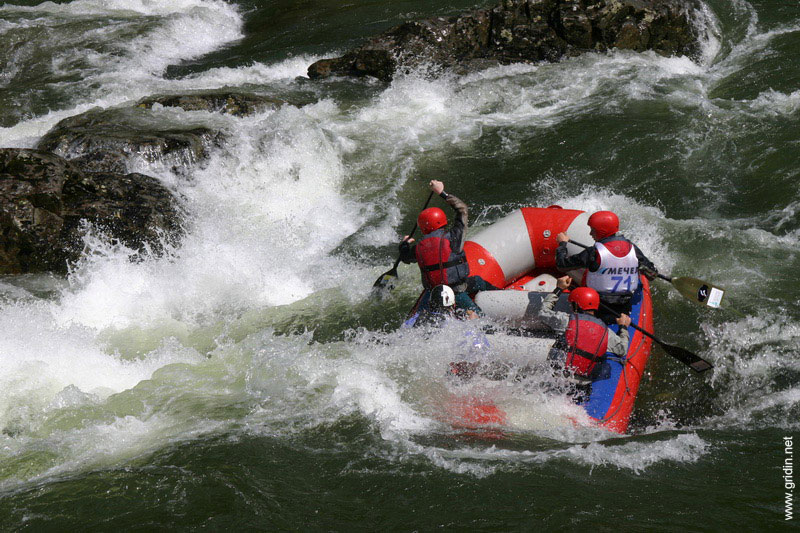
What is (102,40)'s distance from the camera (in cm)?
1418

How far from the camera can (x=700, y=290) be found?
5836 mm

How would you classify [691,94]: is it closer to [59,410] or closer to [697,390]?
Answer: [697,390]

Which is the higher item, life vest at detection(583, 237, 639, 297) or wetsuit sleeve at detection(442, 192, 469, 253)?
wetsuit sleeve at detection(442, 192, 469, 253)

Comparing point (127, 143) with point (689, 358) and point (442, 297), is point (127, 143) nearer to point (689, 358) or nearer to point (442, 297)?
point (442, 297)

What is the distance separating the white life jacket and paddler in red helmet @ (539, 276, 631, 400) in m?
0.45

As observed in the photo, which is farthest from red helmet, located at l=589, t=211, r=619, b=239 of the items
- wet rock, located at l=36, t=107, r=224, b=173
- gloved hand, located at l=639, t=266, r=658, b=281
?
wet rock, located at l=36, t=107, r=224, b=173

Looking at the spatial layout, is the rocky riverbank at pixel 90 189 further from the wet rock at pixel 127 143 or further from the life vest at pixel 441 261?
the life vest at pixel 441 261

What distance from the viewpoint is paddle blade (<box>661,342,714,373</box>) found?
17.9ft

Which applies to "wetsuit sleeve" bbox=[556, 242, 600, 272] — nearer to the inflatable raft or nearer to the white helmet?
the inflatable raft

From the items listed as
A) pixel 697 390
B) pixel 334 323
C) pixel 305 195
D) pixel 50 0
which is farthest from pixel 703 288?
pixel 50 0

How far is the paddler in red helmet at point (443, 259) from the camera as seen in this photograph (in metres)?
→ 5.98

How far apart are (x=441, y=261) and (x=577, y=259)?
1.15 m

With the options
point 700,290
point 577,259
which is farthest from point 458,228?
point 700,290

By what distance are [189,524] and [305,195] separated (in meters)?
5.65
